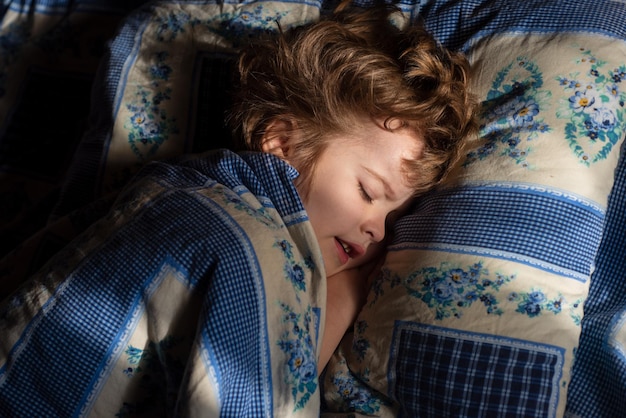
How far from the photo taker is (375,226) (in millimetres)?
1176

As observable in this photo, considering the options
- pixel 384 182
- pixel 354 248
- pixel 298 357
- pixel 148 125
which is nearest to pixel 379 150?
pixel 384 182

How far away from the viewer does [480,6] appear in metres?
1.31

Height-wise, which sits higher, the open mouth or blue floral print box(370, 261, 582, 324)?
blue floral print box(370, 261, 582, 324)

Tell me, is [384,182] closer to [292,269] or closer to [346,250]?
[346,250]

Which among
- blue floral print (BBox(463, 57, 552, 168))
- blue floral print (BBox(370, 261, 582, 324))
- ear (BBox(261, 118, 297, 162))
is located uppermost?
blue floral print (BBox(463, 57, 552, 168))

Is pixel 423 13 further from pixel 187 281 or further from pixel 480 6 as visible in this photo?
pixel 187 281

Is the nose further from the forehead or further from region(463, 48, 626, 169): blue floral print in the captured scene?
region(463, 48, 626, 169): blue floral print

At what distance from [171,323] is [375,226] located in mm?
399

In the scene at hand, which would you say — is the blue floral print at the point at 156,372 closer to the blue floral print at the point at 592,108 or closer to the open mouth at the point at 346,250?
the open mouth at the point at 346,250

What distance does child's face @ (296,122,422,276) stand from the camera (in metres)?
1.16

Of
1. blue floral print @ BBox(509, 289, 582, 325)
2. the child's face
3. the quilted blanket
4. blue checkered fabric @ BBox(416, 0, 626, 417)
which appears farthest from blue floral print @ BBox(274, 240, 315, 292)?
blue checkered fabric @ BBox(416, 0, 626, 417)

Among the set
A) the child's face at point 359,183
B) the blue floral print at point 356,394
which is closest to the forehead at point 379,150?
the child's face at point 359,183

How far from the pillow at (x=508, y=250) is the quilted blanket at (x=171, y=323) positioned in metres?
0.16

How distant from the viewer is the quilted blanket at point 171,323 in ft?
3.03
